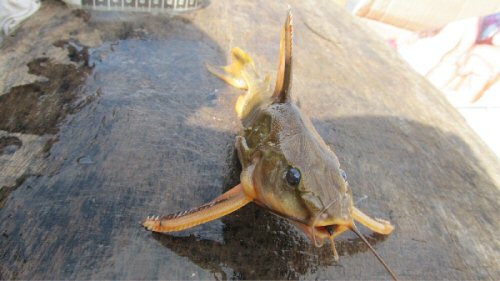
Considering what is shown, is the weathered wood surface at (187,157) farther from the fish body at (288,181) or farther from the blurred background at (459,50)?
the blurred background at (459,50)

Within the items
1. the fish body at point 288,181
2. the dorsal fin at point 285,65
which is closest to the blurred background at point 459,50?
the dorsal fin at point 285,65

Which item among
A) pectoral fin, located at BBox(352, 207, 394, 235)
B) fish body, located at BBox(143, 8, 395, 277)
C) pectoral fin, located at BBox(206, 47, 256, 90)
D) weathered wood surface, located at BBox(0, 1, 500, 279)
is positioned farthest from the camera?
pectoral fin, located at BBox(206, 47, 256, 90)

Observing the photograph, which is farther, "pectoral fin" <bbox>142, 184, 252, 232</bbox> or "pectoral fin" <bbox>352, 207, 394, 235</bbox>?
"pectoral fin" <bbox>352, 207, 394, 235</bbox>

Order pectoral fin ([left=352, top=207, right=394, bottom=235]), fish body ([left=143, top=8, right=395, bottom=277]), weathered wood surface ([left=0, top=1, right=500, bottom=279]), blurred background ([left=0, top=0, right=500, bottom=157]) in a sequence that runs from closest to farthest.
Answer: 1. fish body ([left=143, top=8, right=395, bottom=277])
2. weathered wood surface ([left=0, top=1, right=500, bottom=279])
3. pectoral fin ([left=352, top=207, right=394, bottom=235])
4. blurred background ([left=0, top=0, right=500, bottom=157])

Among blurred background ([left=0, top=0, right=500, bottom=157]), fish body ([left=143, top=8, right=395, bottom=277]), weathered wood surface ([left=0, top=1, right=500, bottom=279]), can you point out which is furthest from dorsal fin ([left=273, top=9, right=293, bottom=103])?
blurred background ([left=0, top=0, right=500, bottom=157])

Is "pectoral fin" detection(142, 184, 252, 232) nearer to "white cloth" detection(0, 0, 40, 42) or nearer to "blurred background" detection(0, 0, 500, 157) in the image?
"white cloth" detection(0, 0, 40, 42)

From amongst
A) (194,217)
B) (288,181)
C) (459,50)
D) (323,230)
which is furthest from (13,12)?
(459,50)
